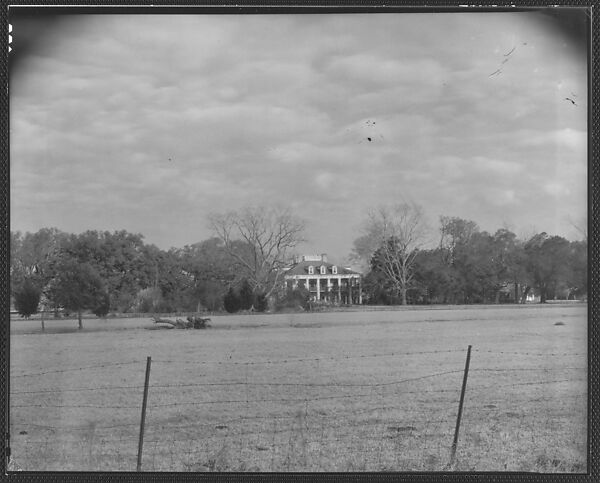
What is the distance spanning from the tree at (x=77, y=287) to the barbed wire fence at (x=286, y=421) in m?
0.57

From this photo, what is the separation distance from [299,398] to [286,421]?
0.61 metres

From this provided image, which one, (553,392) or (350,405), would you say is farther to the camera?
(350,405)

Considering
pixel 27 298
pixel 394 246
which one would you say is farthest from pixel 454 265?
pixel 27 298

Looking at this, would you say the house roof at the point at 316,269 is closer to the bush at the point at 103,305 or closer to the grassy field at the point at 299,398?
the grassy field at the point at 299,398

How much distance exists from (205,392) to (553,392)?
363 cm

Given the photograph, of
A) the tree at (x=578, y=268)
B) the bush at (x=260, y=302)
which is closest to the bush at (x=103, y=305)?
the bush at (x=260, y=302)

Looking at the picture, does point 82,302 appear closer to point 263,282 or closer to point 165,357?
point 165,357

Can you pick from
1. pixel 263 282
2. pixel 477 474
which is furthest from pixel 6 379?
pixel 477 474

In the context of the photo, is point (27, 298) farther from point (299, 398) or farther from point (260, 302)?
point (299, 398)

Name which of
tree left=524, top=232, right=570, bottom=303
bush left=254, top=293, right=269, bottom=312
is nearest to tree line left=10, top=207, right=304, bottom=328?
bush left=254, top=293, right=269, bottom=312

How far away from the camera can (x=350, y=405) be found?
639 centimetres

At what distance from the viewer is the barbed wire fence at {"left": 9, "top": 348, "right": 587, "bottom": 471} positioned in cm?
479

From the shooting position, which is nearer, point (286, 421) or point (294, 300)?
point (286, 421)

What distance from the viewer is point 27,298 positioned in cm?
505
